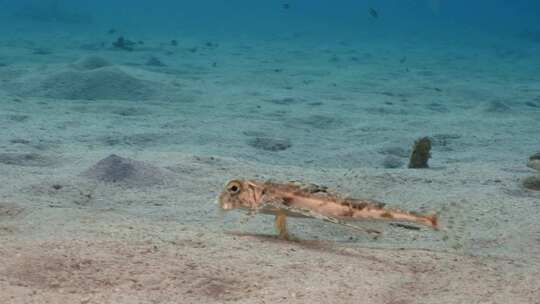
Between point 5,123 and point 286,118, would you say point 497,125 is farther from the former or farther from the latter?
point 5,123

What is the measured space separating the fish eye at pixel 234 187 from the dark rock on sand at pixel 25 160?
455cm

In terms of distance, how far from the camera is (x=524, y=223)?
19.3 ft

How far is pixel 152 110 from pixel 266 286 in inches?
407

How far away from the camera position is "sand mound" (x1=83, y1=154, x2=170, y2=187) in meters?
7.27

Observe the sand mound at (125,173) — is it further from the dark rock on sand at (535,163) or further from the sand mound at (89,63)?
the sand mound at (89,63)

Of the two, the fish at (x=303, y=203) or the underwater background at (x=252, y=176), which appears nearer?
the underwater background at (x=252, y=176)

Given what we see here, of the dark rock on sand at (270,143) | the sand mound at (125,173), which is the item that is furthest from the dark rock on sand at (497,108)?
the sand mound at (125,173)

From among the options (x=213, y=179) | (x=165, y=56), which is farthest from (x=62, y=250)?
(x=165, y=56)

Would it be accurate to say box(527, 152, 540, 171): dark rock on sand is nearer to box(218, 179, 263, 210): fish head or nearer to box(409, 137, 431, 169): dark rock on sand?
box(409, 137, 431, 169): dark rock on sand

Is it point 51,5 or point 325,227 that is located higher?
point 51,5

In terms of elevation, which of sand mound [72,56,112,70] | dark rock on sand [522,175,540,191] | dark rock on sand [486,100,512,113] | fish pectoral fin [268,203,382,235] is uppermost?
sand mound [72,56,112,70]

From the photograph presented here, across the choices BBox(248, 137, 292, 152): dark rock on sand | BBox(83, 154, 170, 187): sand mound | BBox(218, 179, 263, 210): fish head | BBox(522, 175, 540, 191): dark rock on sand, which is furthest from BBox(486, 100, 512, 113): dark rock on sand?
BBox(218, 179, 263, 210): fish head

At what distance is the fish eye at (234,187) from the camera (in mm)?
4566

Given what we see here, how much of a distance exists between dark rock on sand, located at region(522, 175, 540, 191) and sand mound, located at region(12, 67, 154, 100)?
32.8ft
